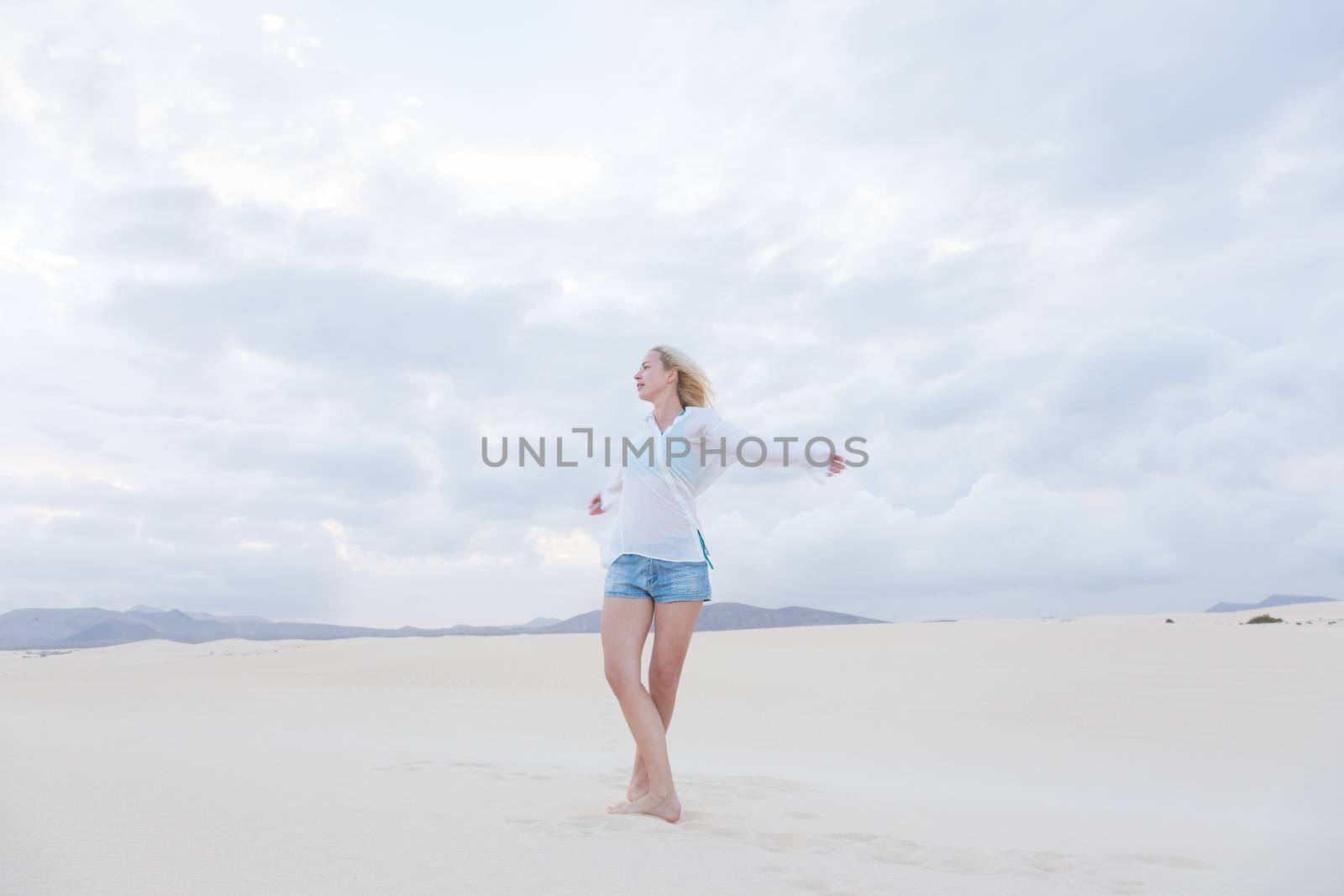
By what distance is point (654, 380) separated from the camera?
415 centimetres

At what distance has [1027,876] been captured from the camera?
319 cm

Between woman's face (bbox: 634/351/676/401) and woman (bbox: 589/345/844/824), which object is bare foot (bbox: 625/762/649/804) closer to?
woman (bbox: 589/345/844/824)

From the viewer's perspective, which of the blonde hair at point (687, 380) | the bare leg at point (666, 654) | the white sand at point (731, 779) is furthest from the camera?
the blonde hair at point (687, 380)

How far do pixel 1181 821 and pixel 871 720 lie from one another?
14.4ft

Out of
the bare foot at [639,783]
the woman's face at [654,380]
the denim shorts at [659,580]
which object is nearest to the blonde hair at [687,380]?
the woman's face at [654,380]

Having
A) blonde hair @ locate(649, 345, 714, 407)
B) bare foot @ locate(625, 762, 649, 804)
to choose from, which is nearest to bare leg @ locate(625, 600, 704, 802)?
bare foot @ locate(625, 762, 649, 804)

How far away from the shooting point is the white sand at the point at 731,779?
277 cm

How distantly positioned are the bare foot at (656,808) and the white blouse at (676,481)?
93cm

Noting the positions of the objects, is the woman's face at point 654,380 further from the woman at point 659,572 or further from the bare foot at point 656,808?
the bare foot at point 656,808

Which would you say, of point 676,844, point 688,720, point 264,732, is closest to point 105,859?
point 676,844

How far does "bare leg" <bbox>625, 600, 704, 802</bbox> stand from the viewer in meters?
3.80

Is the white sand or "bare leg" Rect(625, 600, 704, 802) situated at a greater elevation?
"bare leg" Rect(625, 600, 704, 802)

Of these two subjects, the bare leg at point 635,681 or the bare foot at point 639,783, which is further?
the bare foot at point 639,783

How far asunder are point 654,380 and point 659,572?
34.7 inches
